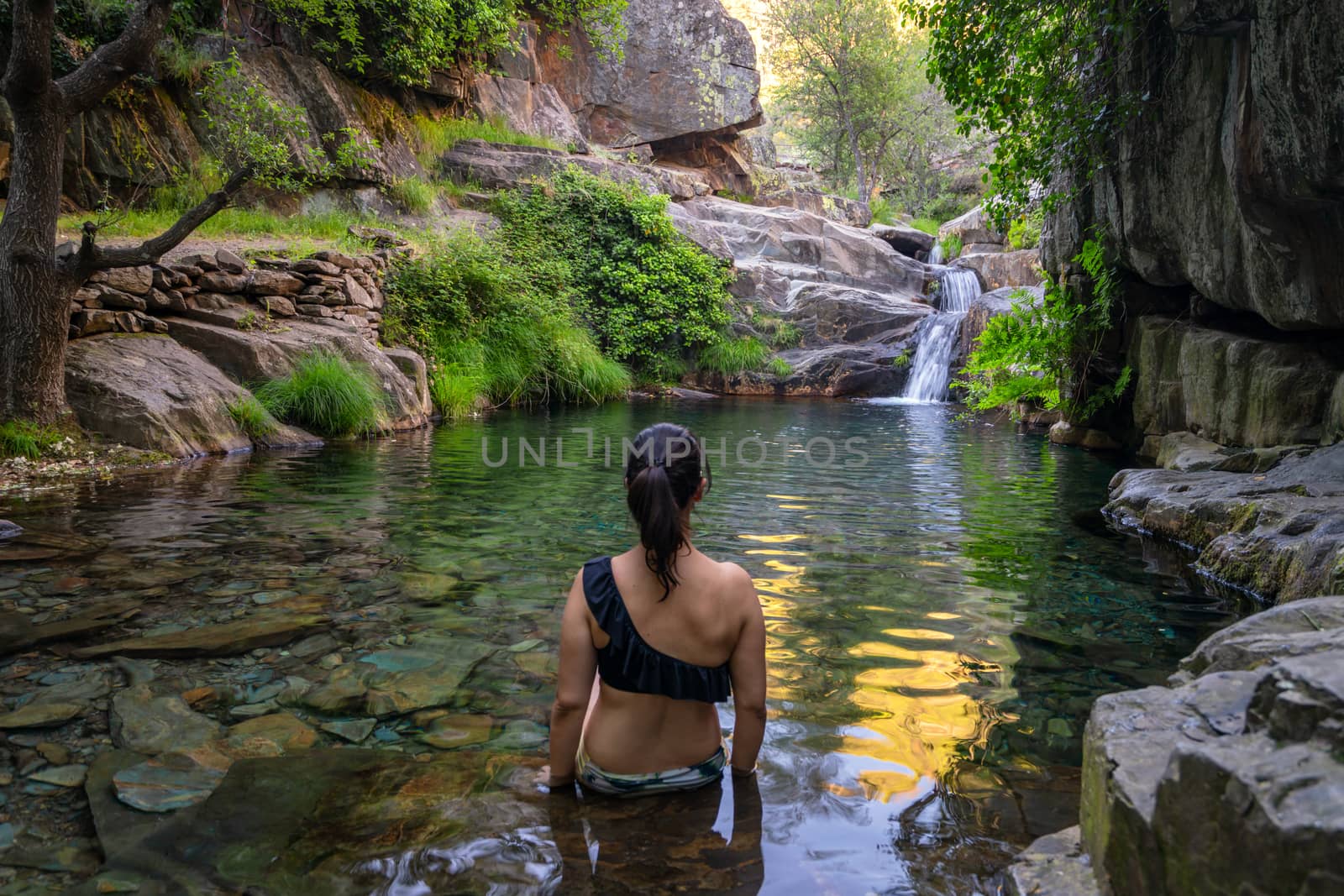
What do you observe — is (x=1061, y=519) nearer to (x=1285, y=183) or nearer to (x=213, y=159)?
(x=1285, y=183)

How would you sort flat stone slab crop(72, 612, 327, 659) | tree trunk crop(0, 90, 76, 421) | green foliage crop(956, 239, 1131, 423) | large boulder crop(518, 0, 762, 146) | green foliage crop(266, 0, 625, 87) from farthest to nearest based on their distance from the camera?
large boulder crop(518, 0, 762, 146)
green foliage crop(266, 0, 625, 87)
green foliage crop(956, 239, 1131, 423)
tree trunk crop(0, 90, 76, 421)
flat stone slab crop(72, 612, 327, 659)

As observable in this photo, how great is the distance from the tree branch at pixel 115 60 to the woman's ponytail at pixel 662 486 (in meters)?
7.70

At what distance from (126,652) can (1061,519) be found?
6.18m

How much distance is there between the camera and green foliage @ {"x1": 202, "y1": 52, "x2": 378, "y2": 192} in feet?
31.9

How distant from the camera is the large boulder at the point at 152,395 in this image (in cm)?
860

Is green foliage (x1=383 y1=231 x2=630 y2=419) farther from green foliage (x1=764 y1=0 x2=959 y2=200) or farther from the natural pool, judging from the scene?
green foliage (x1=764 y1=0 x2=959 y2=200)

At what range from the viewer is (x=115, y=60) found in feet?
24.8

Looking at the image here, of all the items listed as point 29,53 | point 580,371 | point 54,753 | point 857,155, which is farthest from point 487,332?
point 857,155

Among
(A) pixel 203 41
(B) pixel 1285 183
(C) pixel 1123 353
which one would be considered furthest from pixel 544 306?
(B) pixel 1285 183

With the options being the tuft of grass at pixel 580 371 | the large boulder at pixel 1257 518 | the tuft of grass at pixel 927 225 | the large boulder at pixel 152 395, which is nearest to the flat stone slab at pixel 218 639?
the large boulder at pixel 1257 518

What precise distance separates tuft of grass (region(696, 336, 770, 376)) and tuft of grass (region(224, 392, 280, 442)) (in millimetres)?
11979

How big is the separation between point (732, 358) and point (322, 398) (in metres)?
11.4

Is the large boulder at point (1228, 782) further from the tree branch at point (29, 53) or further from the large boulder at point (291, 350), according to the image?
the large boulder at point (291, 350)

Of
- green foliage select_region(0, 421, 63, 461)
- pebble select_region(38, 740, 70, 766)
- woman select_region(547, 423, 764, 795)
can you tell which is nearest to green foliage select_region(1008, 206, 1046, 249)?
woman select_region(547, 423, 764, 795)
